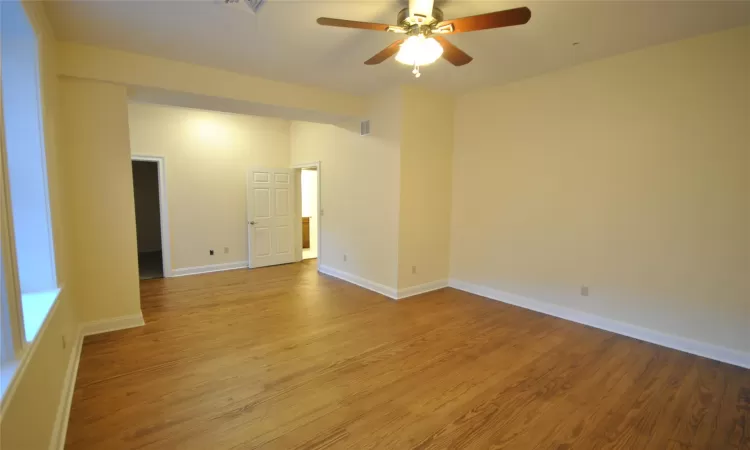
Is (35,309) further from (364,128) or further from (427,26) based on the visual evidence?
(364,128)

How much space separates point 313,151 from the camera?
6.09 metres

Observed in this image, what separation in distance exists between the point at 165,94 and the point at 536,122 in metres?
4.10

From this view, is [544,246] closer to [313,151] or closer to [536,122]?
[536,122]

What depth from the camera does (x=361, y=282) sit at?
515 centimetres

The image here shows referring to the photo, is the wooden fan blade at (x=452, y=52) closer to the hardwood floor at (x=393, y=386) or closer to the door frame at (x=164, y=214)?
the hardwood floor at (x=393, y=386)

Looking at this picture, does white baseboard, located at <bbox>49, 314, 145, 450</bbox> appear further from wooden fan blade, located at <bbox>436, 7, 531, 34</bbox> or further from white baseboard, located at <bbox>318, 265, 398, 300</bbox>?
wooden fan blade, located at <bbox>436, 7, 531, 34</bbox>

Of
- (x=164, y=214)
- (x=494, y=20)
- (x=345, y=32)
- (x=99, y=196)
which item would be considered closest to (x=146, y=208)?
(x=164, y=214)

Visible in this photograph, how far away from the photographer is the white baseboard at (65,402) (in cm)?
187

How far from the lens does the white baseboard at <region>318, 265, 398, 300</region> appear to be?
15.2ft

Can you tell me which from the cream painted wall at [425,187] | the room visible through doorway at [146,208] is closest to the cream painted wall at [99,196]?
the cream painted wall at [425,187]

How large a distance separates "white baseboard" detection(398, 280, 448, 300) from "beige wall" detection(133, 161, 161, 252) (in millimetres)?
6353

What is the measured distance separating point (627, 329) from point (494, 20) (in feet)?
10.4

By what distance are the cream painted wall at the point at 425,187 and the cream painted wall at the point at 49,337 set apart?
3.29 m

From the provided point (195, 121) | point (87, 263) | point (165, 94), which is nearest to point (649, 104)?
point (165, 94)
